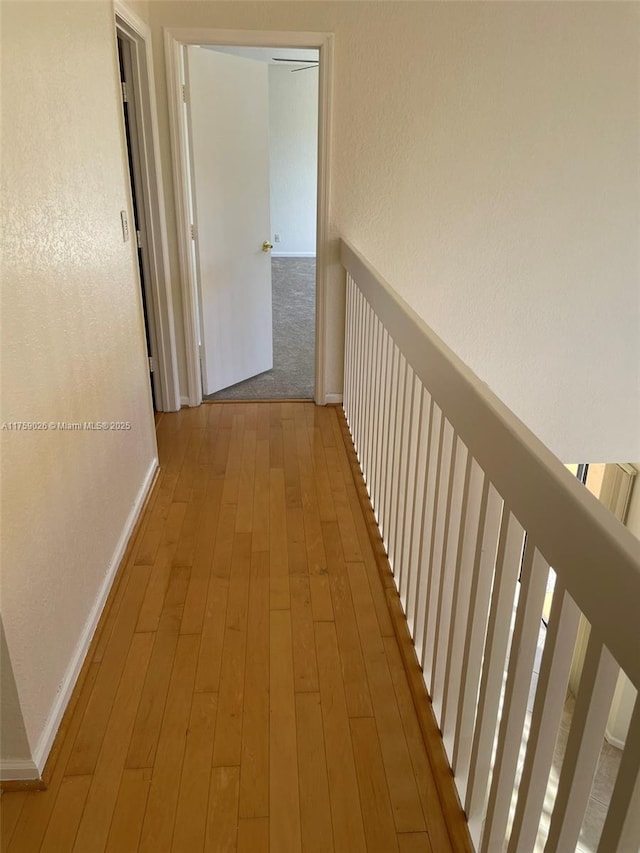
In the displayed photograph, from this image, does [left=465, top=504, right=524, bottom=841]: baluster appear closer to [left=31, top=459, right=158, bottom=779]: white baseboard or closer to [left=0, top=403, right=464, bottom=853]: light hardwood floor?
[left=0, top=403, right=464, bottom=853]: light hardwood floor

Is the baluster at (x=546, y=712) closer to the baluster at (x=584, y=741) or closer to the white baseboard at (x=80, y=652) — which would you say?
the baluster at (x=584, y=741)

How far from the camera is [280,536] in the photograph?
8.87 ft

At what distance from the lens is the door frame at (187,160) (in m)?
3.27

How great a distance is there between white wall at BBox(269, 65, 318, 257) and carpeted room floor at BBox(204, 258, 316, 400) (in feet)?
3.35

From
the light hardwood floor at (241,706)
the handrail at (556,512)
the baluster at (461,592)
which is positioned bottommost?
the light hardwood floor at (241,706)

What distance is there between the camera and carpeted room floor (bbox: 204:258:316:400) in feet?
14.1

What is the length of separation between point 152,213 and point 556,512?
3115 mm

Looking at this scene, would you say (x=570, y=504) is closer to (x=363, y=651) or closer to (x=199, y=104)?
(x=363, y=651)

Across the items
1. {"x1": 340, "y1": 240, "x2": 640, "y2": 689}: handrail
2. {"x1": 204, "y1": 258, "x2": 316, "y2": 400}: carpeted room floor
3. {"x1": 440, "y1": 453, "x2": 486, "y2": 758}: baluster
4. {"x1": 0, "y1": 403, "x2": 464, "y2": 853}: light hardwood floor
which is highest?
{"x1": 340, "y1": 240, "x2": 640, "y2": 689}: handrail

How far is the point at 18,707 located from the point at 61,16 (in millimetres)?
1935

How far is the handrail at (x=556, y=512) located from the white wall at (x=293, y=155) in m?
7.63

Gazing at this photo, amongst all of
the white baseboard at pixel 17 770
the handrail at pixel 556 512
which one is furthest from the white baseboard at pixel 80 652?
the handrail at pixel 556 512

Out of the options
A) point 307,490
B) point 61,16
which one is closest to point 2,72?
point 61,16

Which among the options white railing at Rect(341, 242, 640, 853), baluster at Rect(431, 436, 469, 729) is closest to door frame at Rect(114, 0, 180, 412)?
white railing at Rect(341, 242, 640, 853)
